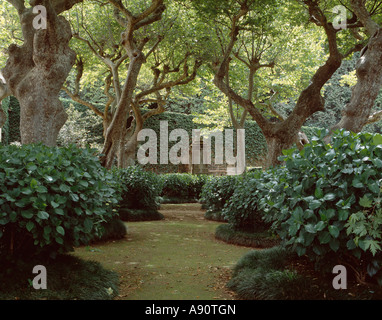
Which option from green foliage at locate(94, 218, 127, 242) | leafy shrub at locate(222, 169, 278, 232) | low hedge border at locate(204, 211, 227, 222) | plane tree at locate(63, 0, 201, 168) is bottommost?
low hedge border at locate(204, 211, 227, 222)

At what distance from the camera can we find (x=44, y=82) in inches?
204

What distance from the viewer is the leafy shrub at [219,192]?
866 cm

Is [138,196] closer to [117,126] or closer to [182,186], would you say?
[117,126]

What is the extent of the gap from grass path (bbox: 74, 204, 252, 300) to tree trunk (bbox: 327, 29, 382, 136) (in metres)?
3.38

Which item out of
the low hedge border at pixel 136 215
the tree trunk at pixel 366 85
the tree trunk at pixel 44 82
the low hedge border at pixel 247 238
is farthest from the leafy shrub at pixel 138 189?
the tree trunk at pixel 366 85

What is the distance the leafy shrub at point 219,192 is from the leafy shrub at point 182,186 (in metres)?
4.68

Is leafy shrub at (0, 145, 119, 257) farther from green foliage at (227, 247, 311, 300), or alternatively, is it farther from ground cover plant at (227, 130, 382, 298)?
ground cover plant at (227, 130, 382, 298)

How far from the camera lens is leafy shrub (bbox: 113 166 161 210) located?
904cm

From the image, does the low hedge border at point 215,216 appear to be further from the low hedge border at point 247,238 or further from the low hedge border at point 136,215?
the low hedge border at point 247,238

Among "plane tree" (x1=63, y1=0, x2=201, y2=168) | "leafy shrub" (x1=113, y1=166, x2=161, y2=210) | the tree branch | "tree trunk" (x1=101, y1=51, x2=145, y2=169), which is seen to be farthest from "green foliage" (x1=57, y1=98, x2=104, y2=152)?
the tree branch

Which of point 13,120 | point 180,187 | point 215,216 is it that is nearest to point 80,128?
point 13,120
